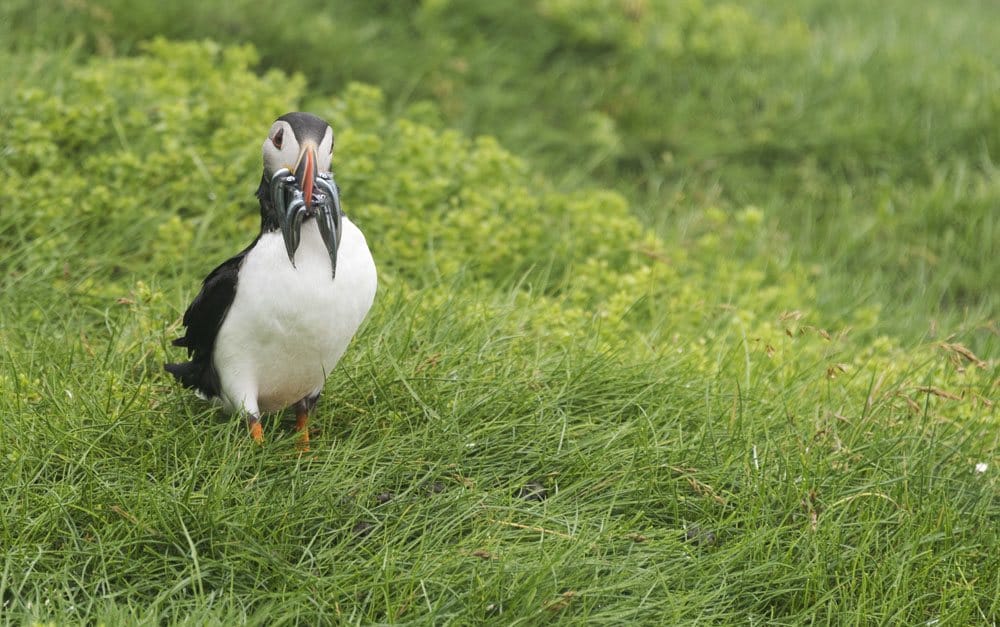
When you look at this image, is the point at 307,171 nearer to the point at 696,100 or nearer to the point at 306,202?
the point at 306,202

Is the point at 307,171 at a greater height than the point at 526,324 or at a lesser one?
greater

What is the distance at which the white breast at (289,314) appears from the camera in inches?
132

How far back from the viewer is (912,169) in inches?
306

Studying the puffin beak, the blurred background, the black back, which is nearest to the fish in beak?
the puffin beak

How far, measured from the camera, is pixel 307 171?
3230mm

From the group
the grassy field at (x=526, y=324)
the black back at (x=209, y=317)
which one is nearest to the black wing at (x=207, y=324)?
the black back at (x=209, y=317)

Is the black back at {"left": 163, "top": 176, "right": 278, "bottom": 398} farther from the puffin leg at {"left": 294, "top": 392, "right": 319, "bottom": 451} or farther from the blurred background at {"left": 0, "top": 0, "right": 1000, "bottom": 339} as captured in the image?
the blurred background at {"left": 0, "top": 0, "right": 1000, "bottom": 339}

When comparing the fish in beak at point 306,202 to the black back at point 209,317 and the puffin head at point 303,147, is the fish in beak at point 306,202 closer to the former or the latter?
the puffin head at point 303,147

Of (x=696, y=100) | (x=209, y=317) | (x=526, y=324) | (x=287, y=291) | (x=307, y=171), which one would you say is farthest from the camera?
(x=696, y=100)

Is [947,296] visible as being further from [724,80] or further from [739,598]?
[739,598]

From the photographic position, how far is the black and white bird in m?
3.29

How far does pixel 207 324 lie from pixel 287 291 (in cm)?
44

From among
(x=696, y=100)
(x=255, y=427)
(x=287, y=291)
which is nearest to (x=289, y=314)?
(x=287, y=291)

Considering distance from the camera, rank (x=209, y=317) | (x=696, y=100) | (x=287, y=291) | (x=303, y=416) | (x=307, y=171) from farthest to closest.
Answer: (x=696, y=100)
(x=303, y=416)
(x=209, y=317)
(x=287, y=291)
(x=307, y=171)
